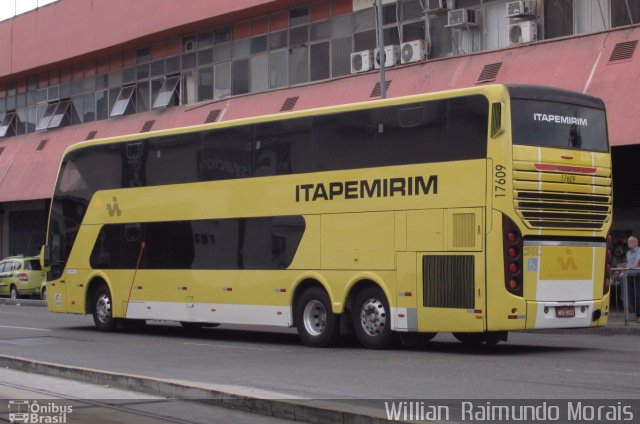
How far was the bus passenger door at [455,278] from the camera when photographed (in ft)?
53.5

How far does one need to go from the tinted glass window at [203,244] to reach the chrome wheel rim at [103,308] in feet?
2.26

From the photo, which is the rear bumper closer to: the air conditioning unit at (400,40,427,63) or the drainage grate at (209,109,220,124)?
the air conditioning unit at (400,40,427,63)

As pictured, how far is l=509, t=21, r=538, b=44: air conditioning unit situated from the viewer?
94.9ft

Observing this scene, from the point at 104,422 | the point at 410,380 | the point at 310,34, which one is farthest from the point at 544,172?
the point at 310,34

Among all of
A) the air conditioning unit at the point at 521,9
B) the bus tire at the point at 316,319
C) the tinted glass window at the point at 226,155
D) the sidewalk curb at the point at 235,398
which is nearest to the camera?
the sidewalk curb at the point at 235,398

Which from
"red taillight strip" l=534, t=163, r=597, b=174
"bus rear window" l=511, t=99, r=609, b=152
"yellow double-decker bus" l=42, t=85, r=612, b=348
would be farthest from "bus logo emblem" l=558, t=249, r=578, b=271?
"bus rear window" l=511, t=99, r=609, b=152

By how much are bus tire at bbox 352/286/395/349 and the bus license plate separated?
2581 millimetres

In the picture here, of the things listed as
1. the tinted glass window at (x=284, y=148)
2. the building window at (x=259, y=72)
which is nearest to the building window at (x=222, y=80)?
the building window at (x=259, y=72)

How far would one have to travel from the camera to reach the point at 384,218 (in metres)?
17.7

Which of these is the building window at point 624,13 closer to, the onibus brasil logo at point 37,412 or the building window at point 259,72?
the building window at point 259,72

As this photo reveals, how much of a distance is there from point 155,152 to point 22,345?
464 centimetres

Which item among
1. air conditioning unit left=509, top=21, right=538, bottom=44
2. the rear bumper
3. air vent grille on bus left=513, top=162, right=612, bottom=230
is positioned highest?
air conditioning unit left=509, top=21, right=538, bottom=44

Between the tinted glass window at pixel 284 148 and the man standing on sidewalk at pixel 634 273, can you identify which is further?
the man standing on sidewalk at pixel 634 273

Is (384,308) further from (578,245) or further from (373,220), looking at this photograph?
(578,245)
